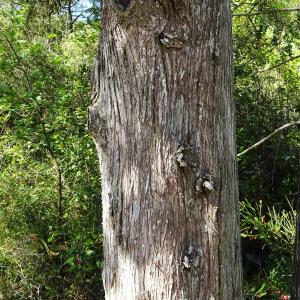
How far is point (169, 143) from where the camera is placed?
1656mm

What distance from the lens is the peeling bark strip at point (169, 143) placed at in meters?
1.64

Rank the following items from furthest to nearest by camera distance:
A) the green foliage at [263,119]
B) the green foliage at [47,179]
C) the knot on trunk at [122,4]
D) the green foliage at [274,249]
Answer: the green foliage at [263,119] < the green foliage at [47,179] < the green foliage at [274,249] < the knot on trunk at [122,4]

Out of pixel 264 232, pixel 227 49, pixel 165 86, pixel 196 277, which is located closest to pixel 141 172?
pixel 165 86

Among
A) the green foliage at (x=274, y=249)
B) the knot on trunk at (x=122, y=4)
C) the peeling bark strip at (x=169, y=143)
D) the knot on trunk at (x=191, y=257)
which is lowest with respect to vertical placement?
the green foliage at (x=274, y=249)

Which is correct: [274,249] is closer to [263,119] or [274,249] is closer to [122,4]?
[263,119]

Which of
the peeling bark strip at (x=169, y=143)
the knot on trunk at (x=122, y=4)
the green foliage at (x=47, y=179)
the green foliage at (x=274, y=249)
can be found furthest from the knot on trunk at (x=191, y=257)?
the green foliage at (x=47, y=179)

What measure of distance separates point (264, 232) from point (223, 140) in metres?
2.88

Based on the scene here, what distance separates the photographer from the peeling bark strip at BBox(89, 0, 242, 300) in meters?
1.64

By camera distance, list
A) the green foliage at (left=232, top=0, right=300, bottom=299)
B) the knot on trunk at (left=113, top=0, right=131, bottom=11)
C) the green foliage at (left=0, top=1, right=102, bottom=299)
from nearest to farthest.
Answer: the knot on trunk at (left=113, top=0, right=131, bottom=11)
the green foliage at (left=0, top=1, right=102, bottom=299)
the green foliage at (left=232, top=0, right=300, bottom=299)

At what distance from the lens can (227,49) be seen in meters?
1.74

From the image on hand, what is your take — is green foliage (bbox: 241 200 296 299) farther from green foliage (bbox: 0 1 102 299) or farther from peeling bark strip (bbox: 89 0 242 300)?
peeling bark strip (bbox: 89 0 242 300)

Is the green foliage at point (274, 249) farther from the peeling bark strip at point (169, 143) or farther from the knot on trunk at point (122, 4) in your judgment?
the knot on trunk at point (122, 4)

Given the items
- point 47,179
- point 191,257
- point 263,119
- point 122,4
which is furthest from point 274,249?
point 122,4

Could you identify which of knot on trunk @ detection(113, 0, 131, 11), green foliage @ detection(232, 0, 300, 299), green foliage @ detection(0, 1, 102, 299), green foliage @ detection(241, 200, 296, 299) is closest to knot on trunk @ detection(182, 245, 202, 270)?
knot on trunk @ detection(113, 0, 131, 11)
